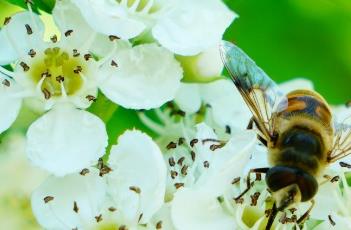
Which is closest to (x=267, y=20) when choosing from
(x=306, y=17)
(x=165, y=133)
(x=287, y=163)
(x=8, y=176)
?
(x=306, y=17)

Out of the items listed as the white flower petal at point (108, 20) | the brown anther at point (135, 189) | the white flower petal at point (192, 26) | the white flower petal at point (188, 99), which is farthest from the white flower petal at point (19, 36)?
the white flower petal at point (188, 99)

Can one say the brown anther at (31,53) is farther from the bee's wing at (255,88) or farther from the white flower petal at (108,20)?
the bee's wing at (255,88)

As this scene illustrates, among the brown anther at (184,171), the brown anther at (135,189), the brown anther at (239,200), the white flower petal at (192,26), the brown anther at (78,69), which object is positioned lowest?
the brown anther at (239,200)

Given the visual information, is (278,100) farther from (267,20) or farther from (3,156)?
(267,20)

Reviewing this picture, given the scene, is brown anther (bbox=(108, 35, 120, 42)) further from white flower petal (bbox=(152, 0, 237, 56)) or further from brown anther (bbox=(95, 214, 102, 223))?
brown anther (bbox=(95, 214, 102, 223))


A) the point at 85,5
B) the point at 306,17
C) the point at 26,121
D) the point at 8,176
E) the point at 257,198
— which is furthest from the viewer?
the point at 306,17

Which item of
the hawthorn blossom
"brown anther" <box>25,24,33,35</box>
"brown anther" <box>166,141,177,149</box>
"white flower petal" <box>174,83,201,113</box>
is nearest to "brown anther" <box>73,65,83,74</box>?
the hawthorn blossom
